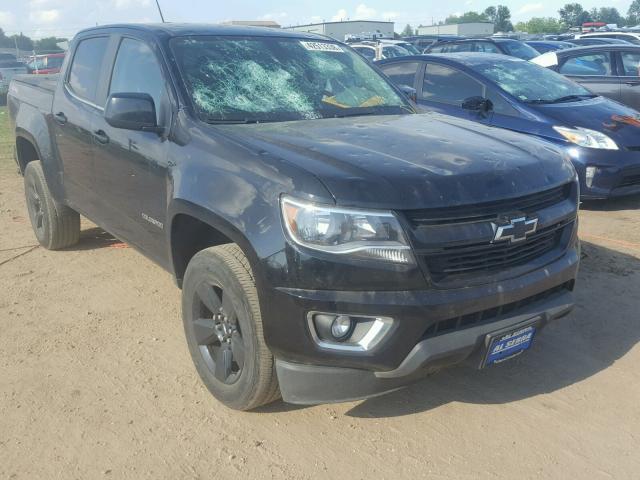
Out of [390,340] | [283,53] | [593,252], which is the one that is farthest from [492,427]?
[593,252]

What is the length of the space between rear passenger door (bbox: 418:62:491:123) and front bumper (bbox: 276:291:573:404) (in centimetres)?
464

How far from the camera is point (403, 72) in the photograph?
7898 mm

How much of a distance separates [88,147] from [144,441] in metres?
2.12

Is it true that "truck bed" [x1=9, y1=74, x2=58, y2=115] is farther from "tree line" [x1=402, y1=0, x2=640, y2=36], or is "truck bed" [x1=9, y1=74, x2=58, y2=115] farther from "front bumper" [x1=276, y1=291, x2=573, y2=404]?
"tree line" [x1=402, y1=0, x2=640, y2=36]

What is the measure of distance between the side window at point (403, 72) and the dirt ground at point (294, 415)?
4214 millimetres

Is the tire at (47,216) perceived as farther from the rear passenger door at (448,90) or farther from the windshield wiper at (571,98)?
the windshield wiper at (571,98)

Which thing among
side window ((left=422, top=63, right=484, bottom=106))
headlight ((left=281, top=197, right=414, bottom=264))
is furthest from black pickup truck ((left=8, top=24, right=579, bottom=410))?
side window ((left=422, top=63, right=484, bottom=106))

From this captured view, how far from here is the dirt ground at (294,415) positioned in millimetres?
2719

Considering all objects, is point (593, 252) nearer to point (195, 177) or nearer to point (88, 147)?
point (195, 177)

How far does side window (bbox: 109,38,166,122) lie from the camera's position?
3.56 m

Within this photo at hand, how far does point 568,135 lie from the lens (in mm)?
6348

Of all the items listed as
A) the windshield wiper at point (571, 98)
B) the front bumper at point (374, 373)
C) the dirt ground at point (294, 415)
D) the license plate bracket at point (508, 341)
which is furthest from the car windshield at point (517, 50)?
the front bumper at point (374, 373)

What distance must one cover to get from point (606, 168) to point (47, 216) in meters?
5.08

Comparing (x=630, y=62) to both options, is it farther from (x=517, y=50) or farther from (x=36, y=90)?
(x=36, y=90)
